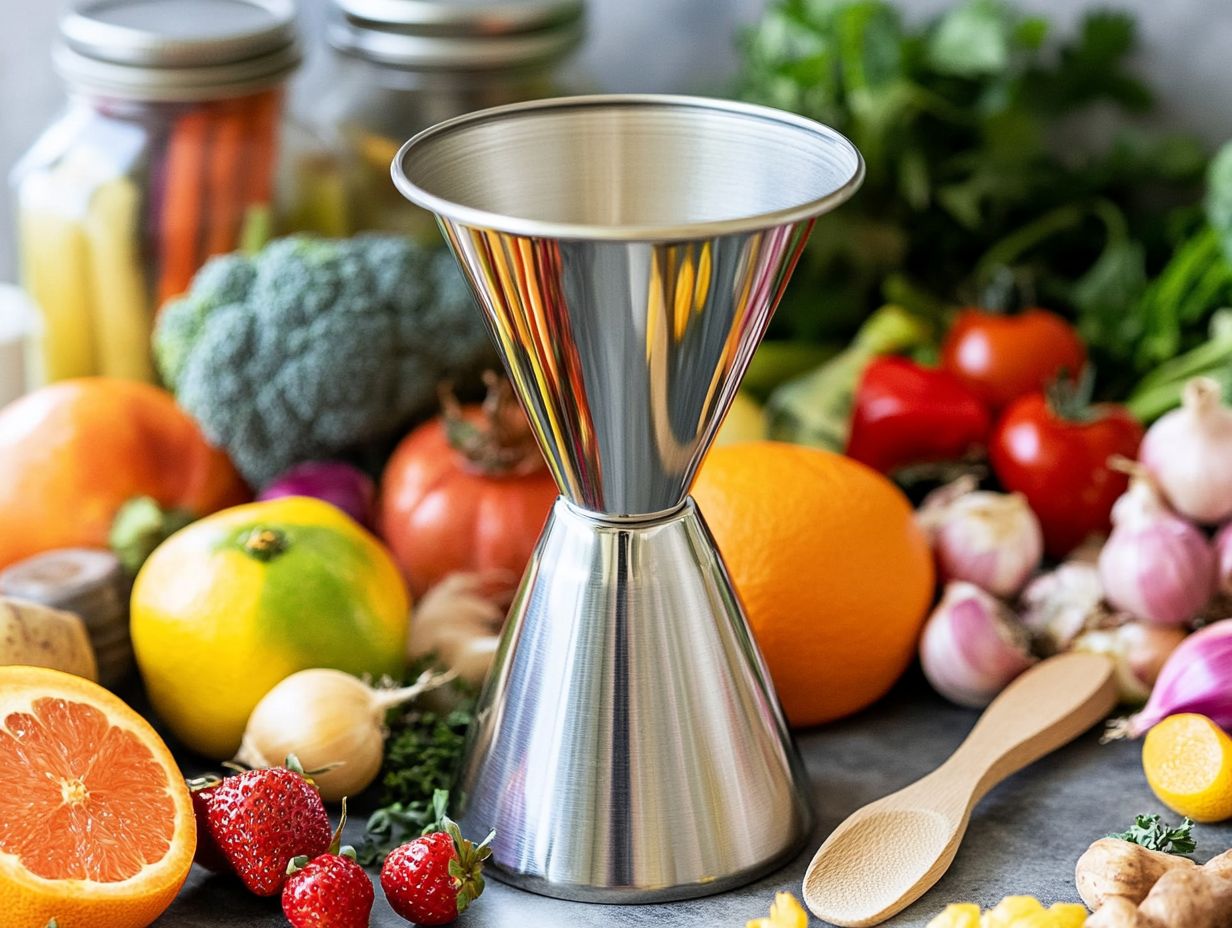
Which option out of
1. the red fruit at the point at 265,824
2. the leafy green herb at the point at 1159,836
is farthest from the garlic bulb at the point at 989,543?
the red fruit at the point at 265,824

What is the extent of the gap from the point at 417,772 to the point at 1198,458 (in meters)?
0.58

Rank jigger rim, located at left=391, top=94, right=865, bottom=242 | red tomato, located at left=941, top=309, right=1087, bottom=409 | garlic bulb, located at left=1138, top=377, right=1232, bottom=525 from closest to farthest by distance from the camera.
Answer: jigger rim, located at left=391, top=94, right=865, bottom=242 → garlic bulb, located at left=1138, top=377, right=1232, bottom=525 → red tomato, located at left=941, top=309, right=1087, bottom=409

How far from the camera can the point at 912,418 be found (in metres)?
1.21

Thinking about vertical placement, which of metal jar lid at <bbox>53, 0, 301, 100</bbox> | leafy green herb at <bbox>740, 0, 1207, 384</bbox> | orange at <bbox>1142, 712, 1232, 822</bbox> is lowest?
orange at <bbox>1142, 712, 1232, 822</bbox>

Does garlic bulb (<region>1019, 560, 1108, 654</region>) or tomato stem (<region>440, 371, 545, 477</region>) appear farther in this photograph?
tomato stem (<region>440, 371, 545, 477</region>)

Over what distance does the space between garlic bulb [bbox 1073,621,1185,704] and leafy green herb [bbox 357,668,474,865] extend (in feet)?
1.45

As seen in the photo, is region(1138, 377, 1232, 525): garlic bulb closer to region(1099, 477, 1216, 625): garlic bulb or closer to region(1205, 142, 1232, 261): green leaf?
region(1099, 477, 1216, 625): garlic bulb

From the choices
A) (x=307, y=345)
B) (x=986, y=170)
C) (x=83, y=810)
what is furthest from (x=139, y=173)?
(x=986, y=170)

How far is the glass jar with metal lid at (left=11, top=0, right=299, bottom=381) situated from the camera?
1245 mm

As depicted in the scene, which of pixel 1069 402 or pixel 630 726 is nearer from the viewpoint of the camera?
pixel 630 726

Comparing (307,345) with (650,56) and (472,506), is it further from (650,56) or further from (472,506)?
(650,56)

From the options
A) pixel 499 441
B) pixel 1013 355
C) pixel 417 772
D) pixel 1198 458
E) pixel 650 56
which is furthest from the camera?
pixel 650 56

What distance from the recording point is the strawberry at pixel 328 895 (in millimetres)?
775

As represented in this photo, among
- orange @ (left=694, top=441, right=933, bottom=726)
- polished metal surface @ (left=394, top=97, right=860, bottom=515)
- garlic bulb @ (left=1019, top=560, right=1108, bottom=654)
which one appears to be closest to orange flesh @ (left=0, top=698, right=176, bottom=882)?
polished metal surface @ (left=394, top=97, right=860, bottom=515)
